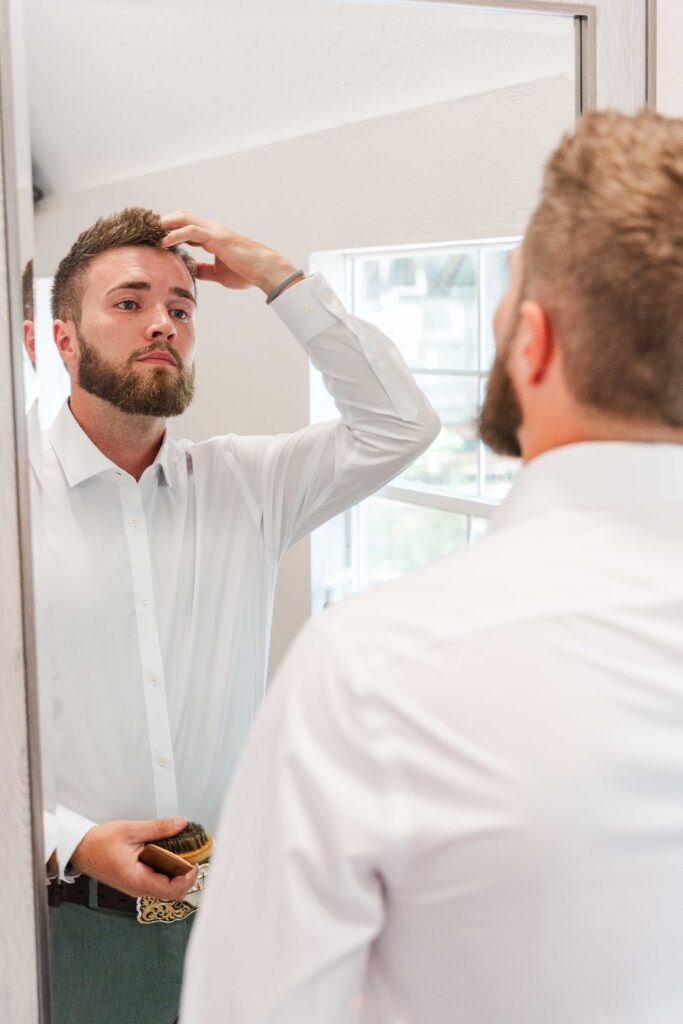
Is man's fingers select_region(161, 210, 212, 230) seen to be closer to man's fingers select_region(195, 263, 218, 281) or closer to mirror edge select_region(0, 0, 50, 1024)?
man's fingers select_region(195, 263, 218, 281)

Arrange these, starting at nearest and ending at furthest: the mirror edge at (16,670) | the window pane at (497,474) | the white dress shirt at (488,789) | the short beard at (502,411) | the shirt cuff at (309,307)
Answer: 1. the white dress shirt at (488,789)
2. the short beard at (502,411)
3. the mirror edge at (16,670)
4. the shirt cuff at (309,307)
5. the window pane at (497,474)

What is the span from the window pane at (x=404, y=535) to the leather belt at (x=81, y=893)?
0.48 m

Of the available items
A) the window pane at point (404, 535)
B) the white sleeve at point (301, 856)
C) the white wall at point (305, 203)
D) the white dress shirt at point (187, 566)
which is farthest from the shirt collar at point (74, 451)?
the white sleeve at point (301, 856)

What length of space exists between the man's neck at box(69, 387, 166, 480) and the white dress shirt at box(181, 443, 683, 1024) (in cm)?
60

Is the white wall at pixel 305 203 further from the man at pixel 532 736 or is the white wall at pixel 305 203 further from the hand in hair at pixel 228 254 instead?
the man at pixel 532 736

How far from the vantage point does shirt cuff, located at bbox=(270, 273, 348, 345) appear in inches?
48.6

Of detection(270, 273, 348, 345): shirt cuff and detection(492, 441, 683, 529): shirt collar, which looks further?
detection(270, 273, 348, 345): shirt cuff

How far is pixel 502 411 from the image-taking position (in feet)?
2.49

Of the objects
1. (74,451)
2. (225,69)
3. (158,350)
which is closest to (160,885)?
(74,451)

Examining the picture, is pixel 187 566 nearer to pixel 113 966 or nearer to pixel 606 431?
pixel 113 966

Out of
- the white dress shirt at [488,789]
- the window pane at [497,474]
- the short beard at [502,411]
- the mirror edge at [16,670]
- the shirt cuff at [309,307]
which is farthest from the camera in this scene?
the window pane at [497,474]

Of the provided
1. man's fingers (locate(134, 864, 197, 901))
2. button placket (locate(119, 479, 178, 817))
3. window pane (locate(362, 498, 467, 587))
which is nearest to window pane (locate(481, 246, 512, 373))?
window pane (locate(362, 498, 467, 587))

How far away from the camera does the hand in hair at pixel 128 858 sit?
46.9 inches

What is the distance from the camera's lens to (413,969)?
69 centimetres
